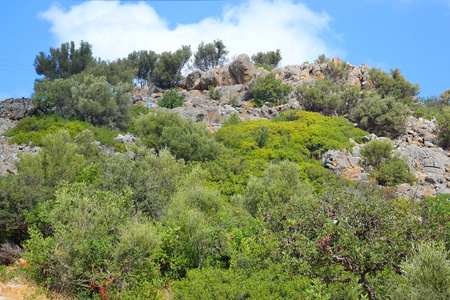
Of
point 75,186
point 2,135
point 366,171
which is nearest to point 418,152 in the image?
point 366,171

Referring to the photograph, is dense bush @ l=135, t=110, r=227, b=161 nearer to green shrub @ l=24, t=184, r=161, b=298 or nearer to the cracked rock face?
the cracked rock face

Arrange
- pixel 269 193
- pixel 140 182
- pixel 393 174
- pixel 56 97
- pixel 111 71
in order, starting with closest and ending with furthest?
pixel 140 182
pixel 269 193
pixel 393 174
pixel 56 97
pixel 111 71

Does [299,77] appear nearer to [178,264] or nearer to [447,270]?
[178,264]

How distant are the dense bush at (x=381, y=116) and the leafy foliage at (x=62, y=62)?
44499mm

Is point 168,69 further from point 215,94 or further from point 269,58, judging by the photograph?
point 269,58

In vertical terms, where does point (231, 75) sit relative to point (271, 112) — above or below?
above

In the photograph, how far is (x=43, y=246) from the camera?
13.1 metres

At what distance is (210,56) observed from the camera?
8106 cm

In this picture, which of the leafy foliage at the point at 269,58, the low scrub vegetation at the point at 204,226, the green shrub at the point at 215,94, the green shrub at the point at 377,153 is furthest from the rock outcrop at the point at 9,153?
the leafy foliage at the point at 269,58

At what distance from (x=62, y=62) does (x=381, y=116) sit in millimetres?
50344

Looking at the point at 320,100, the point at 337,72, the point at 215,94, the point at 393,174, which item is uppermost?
the point at 337,72

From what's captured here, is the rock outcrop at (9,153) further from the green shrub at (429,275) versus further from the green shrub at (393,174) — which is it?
the green shrub at (393,174)

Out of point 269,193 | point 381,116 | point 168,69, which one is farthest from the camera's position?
point 168,69

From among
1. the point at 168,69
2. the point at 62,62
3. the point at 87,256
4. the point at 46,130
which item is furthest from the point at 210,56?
the point at 87,256
